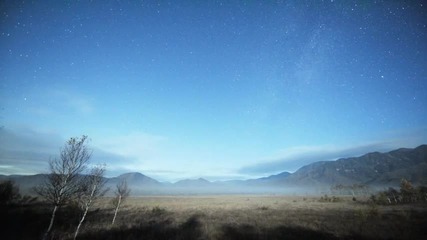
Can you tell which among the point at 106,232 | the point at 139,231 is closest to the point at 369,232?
the point at 139,231

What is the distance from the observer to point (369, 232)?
24.3m

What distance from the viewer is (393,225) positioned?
27.8 meters

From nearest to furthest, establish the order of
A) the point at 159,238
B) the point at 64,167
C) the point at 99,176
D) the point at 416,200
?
1. the point at 64,167
2. the point at 159,238
3. the point at 99,176
4. the point at 416,200

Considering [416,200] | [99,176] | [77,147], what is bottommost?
[416,200]

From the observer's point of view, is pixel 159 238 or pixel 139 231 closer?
pixel 159 238

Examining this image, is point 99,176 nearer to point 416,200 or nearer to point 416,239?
point 416,239

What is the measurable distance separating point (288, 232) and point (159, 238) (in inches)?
519

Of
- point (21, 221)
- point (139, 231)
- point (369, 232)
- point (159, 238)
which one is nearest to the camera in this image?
point (159, 238)

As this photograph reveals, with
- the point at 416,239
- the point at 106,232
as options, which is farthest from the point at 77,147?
the point at 416,239

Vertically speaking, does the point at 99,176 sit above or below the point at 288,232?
above

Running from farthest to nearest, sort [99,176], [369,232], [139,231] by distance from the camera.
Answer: [99,176]
[139,231]
[369,232]

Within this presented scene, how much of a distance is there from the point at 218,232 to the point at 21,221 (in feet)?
85.8

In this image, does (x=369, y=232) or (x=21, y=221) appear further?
(x=21, y=221)

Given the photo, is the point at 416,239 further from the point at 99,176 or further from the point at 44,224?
the point at 44,224
